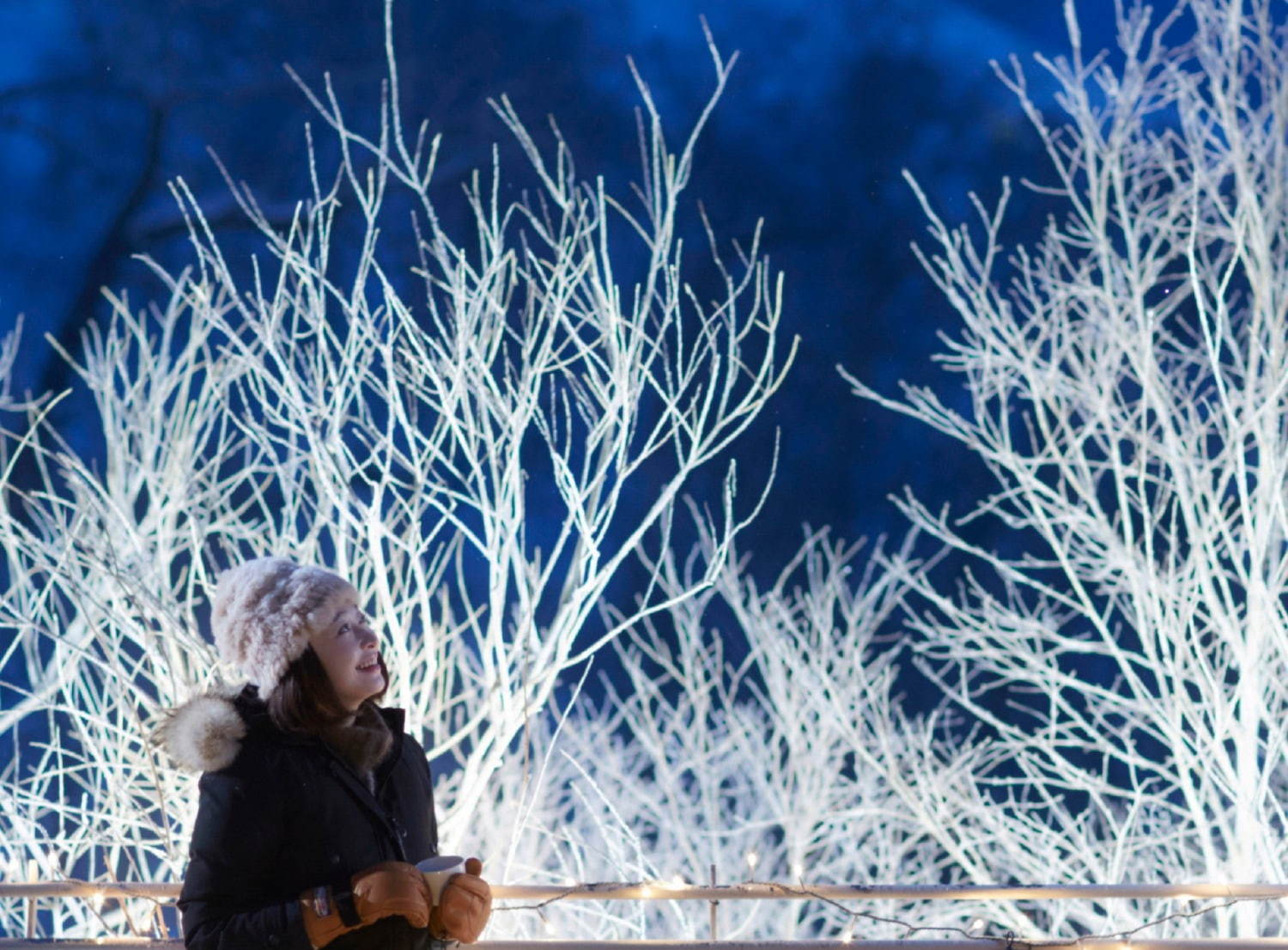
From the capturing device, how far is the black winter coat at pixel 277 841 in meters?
1.41

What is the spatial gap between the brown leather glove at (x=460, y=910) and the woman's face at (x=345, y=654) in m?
0.23

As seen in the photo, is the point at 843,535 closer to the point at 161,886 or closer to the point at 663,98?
the point at 663,98

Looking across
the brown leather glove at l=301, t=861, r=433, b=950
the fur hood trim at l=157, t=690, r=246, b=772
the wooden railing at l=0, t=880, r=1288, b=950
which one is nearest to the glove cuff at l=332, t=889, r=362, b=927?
the brown leather glove at l=301, t=861, r=433, b=950

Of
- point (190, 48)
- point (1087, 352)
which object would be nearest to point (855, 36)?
point (190, 48)

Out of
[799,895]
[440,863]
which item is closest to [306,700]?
[440,863]

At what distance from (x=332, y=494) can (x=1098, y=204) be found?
2.73m

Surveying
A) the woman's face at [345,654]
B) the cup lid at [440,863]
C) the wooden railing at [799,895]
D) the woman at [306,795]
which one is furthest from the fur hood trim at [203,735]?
the wooden railing at [799,895]

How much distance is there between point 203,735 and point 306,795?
12cm

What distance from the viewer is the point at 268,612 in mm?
1539

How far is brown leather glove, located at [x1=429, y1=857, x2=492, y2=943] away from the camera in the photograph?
4.68 feet

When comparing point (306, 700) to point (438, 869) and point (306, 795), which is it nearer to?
point (306, 795)

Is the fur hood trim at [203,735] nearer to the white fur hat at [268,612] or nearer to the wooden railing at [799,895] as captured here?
the white fur hat at [268,612]

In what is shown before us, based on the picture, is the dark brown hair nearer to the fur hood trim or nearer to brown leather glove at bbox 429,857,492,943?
the fur hood trim

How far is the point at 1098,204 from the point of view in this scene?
170 inches
